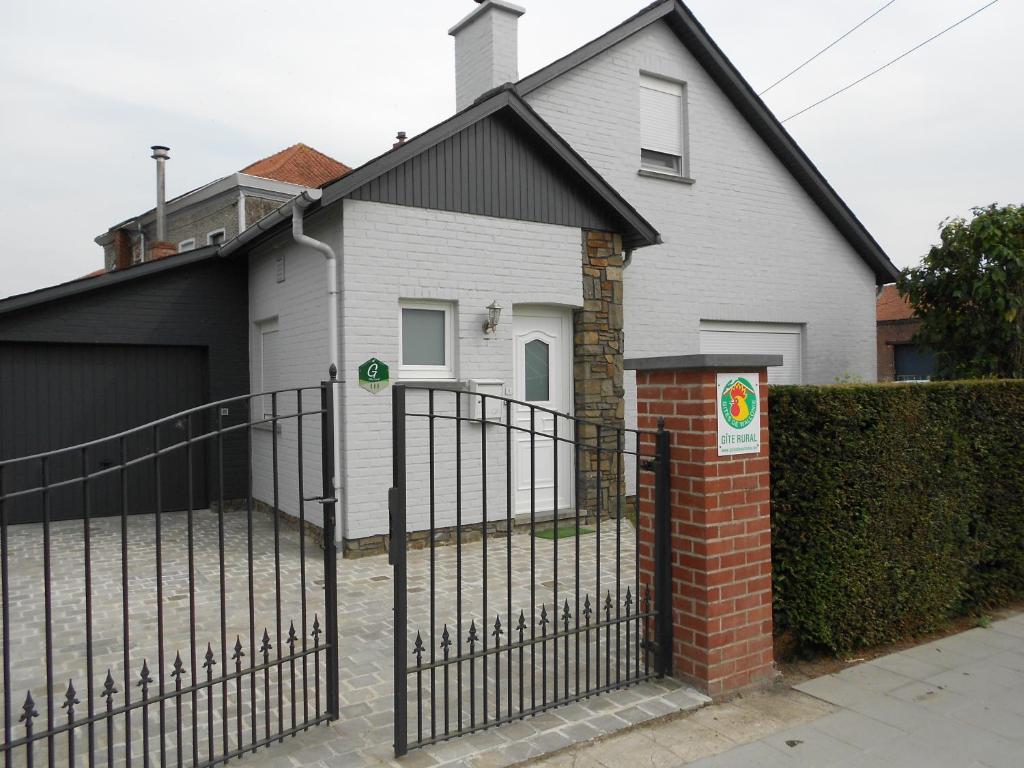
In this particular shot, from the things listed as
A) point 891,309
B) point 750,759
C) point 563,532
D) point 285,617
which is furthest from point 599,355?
point 891,309

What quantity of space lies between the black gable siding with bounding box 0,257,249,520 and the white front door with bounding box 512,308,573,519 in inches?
141

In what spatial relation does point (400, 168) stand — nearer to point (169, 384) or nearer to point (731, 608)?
point (169, 384)

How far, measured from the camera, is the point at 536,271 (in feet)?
25.7

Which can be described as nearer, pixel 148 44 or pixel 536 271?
pixel 536 271

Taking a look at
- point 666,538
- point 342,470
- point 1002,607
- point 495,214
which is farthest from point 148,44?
point 1002,607

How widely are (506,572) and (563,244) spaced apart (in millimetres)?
3574

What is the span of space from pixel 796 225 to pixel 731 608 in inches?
335

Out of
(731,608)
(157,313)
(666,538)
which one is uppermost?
(157,313)

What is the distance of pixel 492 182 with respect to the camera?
755cm

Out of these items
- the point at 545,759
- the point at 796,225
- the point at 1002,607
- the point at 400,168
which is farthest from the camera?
the point at 796,225

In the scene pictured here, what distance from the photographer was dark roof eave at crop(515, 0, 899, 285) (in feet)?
29.7

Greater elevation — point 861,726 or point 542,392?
point 542,392

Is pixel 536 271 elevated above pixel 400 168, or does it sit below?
below

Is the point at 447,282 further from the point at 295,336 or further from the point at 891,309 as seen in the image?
the point at 891,309
